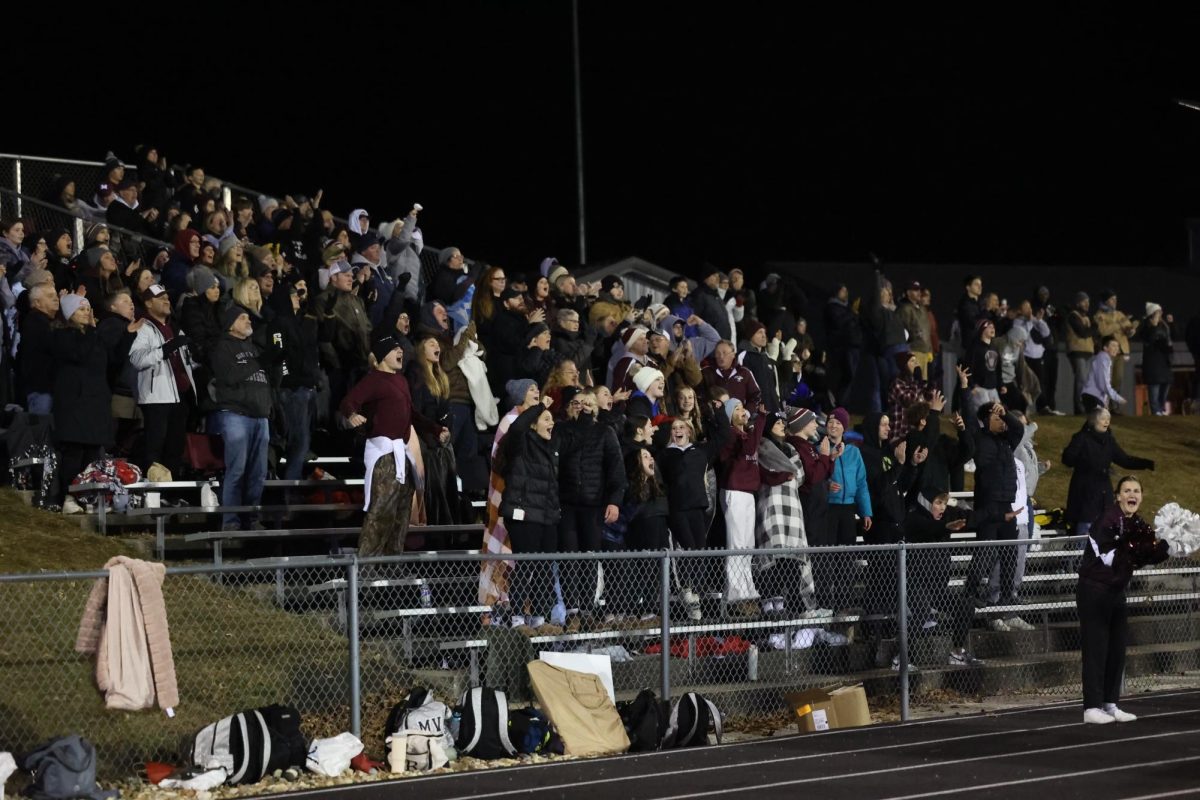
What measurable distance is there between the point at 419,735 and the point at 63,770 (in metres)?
2.21

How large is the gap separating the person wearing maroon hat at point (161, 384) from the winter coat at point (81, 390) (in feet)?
1.64

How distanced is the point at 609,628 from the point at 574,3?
21935 mm

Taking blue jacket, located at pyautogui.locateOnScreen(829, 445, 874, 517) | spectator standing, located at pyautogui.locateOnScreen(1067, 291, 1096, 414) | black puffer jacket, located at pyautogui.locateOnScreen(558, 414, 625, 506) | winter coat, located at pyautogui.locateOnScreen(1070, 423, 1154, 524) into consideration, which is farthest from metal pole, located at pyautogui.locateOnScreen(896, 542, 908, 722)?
spectator standing, located at pyautogui.locateOnScreen(1067, 291, 1096, 414)

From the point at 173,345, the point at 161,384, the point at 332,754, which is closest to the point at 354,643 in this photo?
the point at 332,754

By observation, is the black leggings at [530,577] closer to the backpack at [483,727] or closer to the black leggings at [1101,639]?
the backpack at [483,727]

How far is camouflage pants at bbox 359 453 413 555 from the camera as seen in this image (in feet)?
45.5

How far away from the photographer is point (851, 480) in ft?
54.6

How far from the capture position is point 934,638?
15.2 meters

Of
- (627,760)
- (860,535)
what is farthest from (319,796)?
(860,535)

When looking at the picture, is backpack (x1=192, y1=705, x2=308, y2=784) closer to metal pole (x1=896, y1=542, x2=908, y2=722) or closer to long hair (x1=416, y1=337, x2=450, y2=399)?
metal pole (x1=896, y1=542, x2=908, y2=722)

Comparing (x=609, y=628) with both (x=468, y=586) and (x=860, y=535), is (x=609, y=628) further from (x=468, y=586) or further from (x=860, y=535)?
(x=860, y=535)

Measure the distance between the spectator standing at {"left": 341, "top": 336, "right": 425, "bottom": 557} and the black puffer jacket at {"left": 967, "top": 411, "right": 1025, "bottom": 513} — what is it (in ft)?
16.7

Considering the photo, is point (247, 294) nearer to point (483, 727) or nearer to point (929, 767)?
point (483, 727)

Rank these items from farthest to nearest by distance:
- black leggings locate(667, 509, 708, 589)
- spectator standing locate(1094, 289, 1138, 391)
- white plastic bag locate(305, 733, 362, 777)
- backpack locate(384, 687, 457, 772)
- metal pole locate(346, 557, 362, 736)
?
spectator standing locate(1094, 289, 1138, 391), black leggings locate(667, 509, 708, 589), backpack locate(384, 687, 457, 772), metal pole locate(346, 557, 362, 736), white plastic bag locate(305, 733, 362, 777)
